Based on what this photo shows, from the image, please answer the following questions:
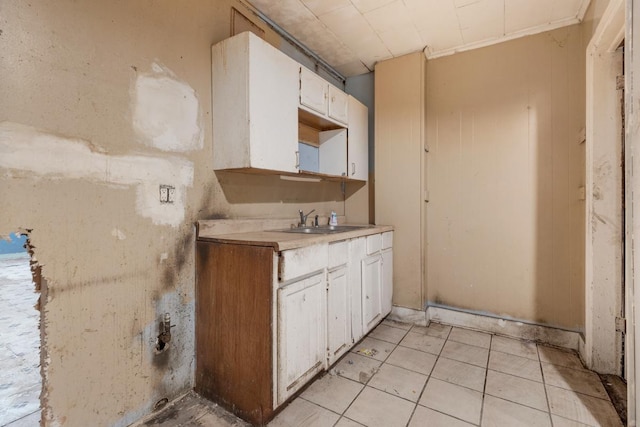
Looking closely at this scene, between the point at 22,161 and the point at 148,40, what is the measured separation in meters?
0.88

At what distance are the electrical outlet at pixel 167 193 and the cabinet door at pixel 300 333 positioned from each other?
83 centimetres

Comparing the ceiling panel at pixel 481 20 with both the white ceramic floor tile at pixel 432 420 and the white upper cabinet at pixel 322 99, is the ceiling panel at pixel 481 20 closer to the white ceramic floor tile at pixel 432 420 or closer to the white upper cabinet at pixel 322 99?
the white upper cabinet at pixel 322 99

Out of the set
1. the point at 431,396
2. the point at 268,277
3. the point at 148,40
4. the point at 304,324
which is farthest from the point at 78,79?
the point at 431,396

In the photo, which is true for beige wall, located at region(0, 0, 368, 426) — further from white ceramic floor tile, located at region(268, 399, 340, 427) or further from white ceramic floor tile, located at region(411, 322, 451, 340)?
white ceramic floor tile, located at region(411, 322, 451, 340)

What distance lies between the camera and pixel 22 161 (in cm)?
120

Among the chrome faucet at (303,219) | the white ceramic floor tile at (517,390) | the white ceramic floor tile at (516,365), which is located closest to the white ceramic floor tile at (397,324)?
the white ceramic floor tile at (516,365)

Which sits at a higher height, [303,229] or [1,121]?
[1,121]

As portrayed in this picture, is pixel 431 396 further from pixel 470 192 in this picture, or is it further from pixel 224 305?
pixel 470 192

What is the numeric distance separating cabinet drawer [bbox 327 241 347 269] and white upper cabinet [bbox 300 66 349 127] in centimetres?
106

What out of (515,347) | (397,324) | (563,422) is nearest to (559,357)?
(515,347)

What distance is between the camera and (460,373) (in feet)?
6.77

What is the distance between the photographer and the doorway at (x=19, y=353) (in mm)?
1570

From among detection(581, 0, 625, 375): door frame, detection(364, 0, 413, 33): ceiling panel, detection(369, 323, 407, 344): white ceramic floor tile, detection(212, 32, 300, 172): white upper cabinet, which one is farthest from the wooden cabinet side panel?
detection(581, 0, 625, 375): door frame

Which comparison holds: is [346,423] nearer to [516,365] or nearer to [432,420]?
[432,420]
